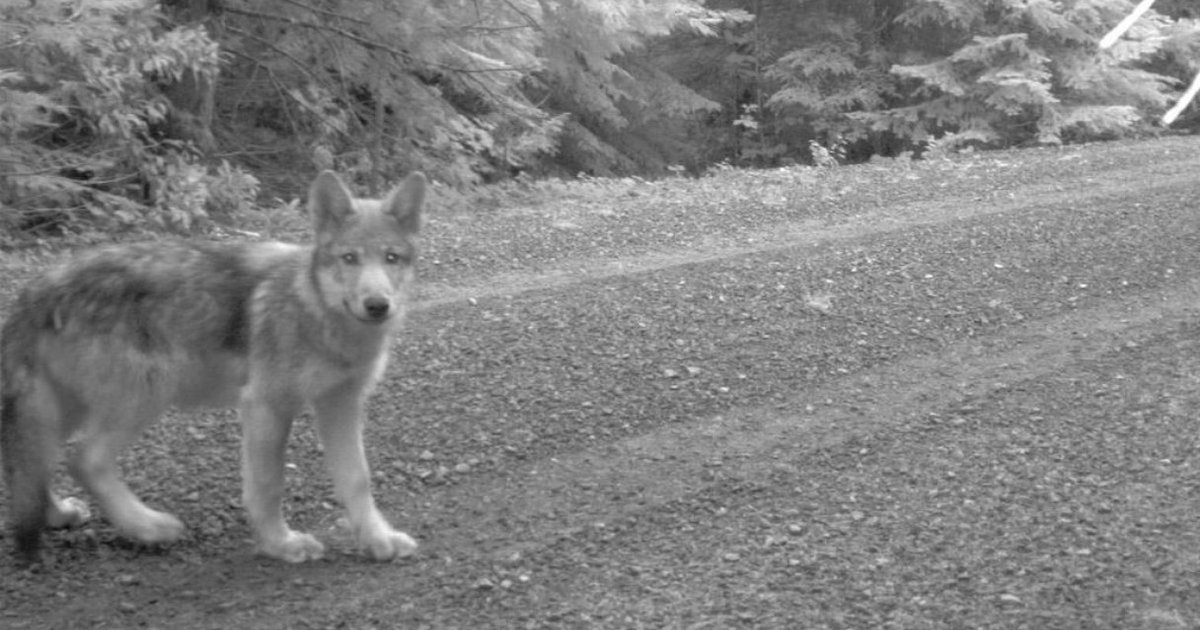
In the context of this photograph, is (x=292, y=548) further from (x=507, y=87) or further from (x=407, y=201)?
(x=507, y=87)

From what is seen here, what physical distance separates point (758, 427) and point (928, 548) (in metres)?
1.66

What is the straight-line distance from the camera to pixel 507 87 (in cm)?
1455

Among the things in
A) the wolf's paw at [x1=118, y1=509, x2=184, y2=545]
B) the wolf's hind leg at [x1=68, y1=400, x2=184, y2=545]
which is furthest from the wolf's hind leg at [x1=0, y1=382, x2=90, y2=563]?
the wolf's paw at [x1=118, y1=509, x2=184, y2=545]

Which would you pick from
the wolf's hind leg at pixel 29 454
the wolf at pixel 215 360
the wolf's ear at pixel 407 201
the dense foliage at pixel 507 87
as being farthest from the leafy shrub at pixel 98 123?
the wolf's ear at pixel 407 201

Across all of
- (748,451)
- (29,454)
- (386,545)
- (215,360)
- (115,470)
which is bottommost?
(748,451)

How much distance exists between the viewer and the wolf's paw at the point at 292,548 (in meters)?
5.38

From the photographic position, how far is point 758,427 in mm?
7016

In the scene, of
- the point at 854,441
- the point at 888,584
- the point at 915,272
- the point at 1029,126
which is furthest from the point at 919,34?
the point at 888,584

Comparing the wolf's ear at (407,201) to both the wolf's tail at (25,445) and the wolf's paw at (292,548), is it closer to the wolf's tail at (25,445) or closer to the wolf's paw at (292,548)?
the wolf's paw at (292,548)

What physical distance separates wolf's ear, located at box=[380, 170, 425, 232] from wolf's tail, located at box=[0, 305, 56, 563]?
1489 mm

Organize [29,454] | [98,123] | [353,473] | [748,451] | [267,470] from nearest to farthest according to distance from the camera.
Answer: [29,454]
[267,470]
[353,473]
[748,451]
[98,123]

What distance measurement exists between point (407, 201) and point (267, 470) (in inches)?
48.3

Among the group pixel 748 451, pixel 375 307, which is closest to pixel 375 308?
pixel 375 307

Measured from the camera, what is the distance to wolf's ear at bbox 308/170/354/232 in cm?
546
